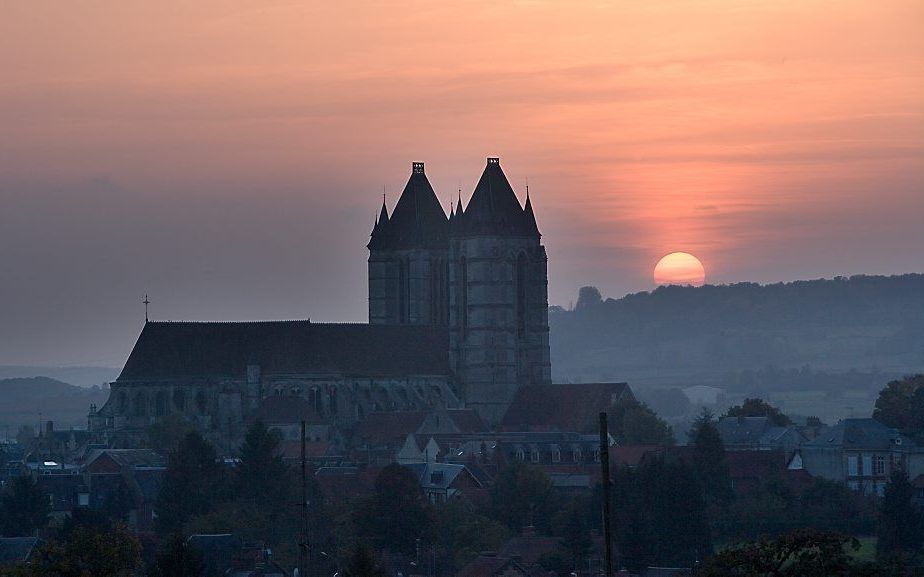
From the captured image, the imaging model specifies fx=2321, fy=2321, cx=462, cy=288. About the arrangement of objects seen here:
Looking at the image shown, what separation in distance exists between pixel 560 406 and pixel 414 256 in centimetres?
1390

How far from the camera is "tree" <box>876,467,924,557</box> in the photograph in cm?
8794

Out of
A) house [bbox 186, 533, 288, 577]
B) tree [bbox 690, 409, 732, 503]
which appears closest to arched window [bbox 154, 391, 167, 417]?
tree [bbox 690, 409, 732, 503]

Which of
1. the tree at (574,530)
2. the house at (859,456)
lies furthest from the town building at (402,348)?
the tree at (574,530)

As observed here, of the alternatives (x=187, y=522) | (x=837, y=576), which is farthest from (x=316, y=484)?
(x=837, y=576)

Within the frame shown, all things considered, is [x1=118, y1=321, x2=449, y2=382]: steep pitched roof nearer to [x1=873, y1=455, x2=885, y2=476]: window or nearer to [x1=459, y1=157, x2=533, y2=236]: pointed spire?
[x1=459, y1=157, x2=533, y2=236]: pointed spire

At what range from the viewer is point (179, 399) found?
14100 cm

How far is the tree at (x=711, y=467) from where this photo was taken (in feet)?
352

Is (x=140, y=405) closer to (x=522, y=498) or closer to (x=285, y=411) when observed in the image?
(x=285, y=411)

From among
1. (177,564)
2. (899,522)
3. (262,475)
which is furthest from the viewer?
(262,475)

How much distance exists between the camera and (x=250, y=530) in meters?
92.5

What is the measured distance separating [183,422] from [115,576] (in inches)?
3135

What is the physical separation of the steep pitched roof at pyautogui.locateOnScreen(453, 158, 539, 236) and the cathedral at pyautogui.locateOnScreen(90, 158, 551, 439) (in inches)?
2.4

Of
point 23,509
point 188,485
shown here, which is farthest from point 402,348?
point 23,509

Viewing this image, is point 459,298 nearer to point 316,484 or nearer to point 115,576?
point 316,484
